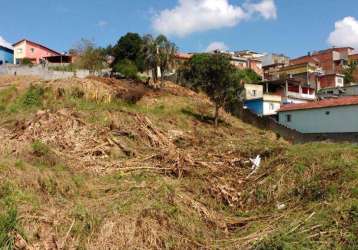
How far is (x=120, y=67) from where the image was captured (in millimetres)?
29344

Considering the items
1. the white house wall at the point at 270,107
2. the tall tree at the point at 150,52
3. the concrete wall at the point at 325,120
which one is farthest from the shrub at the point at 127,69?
the concrete wall at the point at 325,120

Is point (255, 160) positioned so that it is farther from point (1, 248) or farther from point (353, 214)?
point (1, 248)

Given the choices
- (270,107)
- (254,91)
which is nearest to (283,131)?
(270,107)

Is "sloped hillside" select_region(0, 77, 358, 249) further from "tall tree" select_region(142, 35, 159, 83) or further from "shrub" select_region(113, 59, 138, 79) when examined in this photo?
"shrub" select_region(113, 59, 138, 79)

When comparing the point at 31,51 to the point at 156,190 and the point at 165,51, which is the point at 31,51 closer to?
the point at 165,51

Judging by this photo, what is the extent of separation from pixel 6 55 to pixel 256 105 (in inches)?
914

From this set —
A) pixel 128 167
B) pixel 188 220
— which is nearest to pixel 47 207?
pixel 188 220

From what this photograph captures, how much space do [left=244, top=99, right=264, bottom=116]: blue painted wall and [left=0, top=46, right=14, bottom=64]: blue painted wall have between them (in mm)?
21627

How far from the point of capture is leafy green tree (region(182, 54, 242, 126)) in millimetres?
22016

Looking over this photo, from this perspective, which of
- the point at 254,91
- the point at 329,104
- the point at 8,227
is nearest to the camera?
the point at 8,227

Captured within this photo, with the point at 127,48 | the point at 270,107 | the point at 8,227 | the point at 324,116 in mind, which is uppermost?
the point at 127,48

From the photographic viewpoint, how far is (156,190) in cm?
927

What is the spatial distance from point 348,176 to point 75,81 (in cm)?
1512

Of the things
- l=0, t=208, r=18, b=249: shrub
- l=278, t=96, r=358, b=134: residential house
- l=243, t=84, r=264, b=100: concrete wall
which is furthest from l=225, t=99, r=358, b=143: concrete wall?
l=0, t=208, r=18, b=249: shrub
